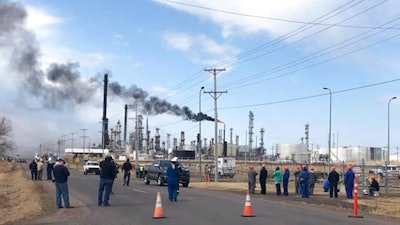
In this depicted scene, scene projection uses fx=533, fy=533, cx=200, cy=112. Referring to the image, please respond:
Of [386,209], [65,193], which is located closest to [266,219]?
[65,193]

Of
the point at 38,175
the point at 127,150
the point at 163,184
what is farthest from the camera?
the point at 127,150

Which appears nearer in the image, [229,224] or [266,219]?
[229,224]

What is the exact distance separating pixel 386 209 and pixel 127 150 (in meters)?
114

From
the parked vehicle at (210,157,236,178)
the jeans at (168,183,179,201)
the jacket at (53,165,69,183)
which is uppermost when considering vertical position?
the jacket at (53,165,69,183)

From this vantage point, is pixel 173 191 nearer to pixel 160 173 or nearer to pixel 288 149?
pixel 160 173

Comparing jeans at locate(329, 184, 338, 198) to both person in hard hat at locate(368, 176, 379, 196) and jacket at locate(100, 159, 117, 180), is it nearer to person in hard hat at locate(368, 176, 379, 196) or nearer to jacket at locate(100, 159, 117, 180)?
person in hard hat at locate(368, 176, 379, 196)

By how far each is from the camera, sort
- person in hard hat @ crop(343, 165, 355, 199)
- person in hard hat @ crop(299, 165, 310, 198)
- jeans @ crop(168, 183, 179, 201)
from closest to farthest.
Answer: jeans @ crop(168, 183, 179, 201) → person in hard hat @ crop(343, 165, 355, 199) → person in hard hat @ crop(299, 165, 310, 198)

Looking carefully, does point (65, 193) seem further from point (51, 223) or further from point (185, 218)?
point (185, 218)

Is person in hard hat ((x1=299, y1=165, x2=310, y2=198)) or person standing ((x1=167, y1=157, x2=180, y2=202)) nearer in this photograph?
person standing ((x1=167, y1=157, x2=180, y2=202))

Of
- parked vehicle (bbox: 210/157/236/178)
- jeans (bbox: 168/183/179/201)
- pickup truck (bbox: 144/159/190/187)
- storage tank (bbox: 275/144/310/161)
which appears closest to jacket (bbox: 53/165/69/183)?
jeans (bbox: 168/183/179/201)

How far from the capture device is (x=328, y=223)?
14539 mm

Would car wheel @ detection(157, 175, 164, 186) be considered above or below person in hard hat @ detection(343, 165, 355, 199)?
below

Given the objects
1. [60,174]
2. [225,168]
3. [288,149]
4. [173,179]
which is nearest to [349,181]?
[173,179]

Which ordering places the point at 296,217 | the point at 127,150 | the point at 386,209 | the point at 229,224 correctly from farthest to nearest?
the point at 127,150 → the point at 386,209 → the point at 296,217 → the point at 229,224
